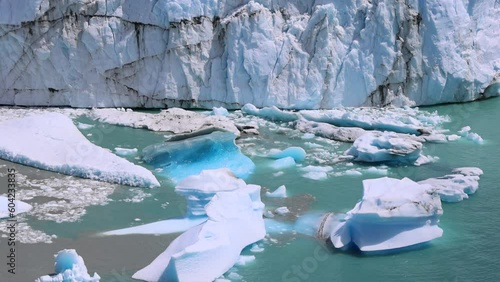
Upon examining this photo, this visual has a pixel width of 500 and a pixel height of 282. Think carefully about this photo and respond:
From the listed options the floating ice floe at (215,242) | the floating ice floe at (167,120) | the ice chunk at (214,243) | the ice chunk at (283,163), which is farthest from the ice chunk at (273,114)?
the ice chunk at (214,243)

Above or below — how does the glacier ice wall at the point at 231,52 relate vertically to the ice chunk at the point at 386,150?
above

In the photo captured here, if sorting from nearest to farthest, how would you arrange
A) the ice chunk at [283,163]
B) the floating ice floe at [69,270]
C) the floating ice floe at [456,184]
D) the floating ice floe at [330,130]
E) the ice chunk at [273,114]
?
the floating ice floe at [69,270], the floating ice floe at [456,184], the ice chunk at [283,163], the floating ice floe at [330,130], the ice chunk at [273,114]

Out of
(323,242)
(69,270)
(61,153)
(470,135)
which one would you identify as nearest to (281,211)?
(323,242)

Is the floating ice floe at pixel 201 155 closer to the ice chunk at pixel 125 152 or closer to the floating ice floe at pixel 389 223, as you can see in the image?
the ice chunk at pixel 125 152

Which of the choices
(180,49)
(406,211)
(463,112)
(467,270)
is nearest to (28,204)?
Result: (406,211)

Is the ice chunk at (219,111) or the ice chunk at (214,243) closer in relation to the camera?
the ice chunk at (214,243)
